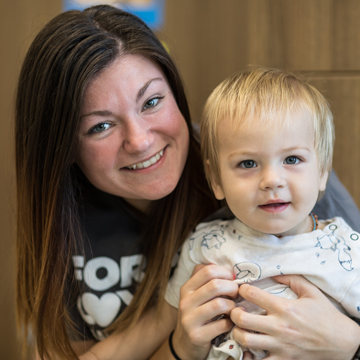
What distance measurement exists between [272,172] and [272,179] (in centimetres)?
2

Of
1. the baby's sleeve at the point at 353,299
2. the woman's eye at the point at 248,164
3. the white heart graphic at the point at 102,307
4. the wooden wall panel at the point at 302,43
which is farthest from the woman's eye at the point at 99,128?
the wooden wall panel at the point at 302,43

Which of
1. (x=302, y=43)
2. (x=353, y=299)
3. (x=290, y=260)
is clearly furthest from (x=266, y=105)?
(x=302, y=43)

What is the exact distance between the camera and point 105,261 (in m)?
1.29

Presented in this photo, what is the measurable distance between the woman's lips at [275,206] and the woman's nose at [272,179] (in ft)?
0.13

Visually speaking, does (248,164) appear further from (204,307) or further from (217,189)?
(204,307)

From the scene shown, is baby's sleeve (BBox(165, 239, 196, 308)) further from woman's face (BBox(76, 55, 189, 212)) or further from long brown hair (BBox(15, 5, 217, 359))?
woman's face (BBox(76, 55, 189, 212))

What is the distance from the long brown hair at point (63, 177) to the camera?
3.41 ft

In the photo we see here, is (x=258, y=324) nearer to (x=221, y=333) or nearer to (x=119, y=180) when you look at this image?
(x=221, y=333)

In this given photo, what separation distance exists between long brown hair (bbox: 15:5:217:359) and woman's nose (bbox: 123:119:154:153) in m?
0.14

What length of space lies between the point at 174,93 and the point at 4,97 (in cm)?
121

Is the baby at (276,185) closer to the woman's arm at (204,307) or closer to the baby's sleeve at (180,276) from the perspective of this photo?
the woman's arm at (204,307)

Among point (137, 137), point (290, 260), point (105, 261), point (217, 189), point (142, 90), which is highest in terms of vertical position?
point (142, 90)

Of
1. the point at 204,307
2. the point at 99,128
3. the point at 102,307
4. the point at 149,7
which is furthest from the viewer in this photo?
the point at 149,7

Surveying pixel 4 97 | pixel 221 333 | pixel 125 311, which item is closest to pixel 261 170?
pixel 221 333
